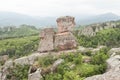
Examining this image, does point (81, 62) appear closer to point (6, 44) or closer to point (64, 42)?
Answer: point (64, 42)

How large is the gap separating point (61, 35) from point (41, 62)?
683 cm

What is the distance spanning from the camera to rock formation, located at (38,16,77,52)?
52312mm

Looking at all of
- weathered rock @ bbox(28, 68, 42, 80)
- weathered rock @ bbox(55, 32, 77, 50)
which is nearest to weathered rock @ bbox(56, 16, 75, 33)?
weathered rock @ bbox(55, 32, 77, 50)

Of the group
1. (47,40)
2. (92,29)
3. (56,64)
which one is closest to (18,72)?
(56,64)

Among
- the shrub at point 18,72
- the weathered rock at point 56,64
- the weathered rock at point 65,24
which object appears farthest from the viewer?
the weathered rock at point 65,24

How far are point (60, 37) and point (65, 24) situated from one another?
8.88ft

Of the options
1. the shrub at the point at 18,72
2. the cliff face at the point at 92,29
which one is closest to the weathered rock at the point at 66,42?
the shrub at the point at 18,72

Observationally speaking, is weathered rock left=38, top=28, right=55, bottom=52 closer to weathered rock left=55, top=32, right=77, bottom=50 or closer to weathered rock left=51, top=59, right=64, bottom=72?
weathered rock left=55, top=32, right=77, bottom=50

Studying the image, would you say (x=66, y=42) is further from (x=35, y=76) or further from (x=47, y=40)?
(x=35, y=76)

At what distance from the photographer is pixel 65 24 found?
177ft

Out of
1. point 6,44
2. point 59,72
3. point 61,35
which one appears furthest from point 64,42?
point 6,44

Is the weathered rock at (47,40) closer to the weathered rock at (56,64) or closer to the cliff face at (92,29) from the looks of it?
the weathered rock at (56,64)

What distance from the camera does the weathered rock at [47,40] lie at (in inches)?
2092

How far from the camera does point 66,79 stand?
34.8m
